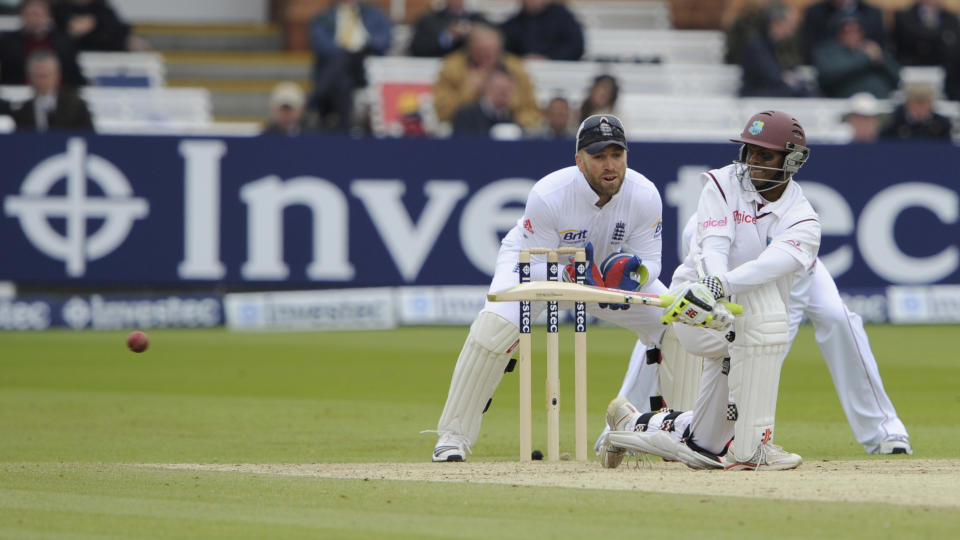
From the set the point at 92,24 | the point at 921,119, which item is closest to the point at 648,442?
the point at 921,119

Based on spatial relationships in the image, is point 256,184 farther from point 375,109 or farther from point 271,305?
point 375,109

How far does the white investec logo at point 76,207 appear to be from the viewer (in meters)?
14.8

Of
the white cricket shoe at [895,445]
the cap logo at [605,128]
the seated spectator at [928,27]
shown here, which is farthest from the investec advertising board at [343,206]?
the cap logo at [605,128]

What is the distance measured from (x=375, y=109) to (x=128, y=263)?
362 centimetres

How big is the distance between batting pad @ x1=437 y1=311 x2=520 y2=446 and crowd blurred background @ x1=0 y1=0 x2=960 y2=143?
25.1 ft

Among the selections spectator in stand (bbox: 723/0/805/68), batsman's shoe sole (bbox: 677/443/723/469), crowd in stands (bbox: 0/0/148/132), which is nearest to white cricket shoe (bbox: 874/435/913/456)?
batsman's shoe sole (bbox: 677/443/723/469)

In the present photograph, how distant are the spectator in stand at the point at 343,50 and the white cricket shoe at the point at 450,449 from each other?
30.9ft

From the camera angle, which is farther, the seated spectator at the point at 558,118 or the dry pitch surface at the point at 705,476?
the seated spectator at the point at 558,118

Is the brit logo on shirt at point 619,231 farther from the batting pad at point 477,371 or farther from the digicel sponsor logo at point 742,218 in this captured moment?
the digicel sponsor logo at point 742,218

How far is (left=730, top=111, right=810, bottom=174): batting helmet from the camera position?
7.04 m

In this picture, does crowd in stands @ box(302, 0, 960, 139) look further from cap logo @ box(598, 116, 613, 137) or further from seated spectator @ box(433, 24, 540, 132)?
cap logo @ box(598, 116, 613, 137)

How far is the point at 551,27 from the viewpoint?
60.7 feet

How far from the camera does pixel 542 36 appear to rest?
60.6 feet

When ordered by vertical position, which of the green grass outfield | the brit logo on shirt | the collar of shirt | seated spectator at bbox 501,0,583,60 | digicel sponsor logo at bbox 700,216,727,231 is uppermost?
seated spectator at bbox 501,0,583,60
